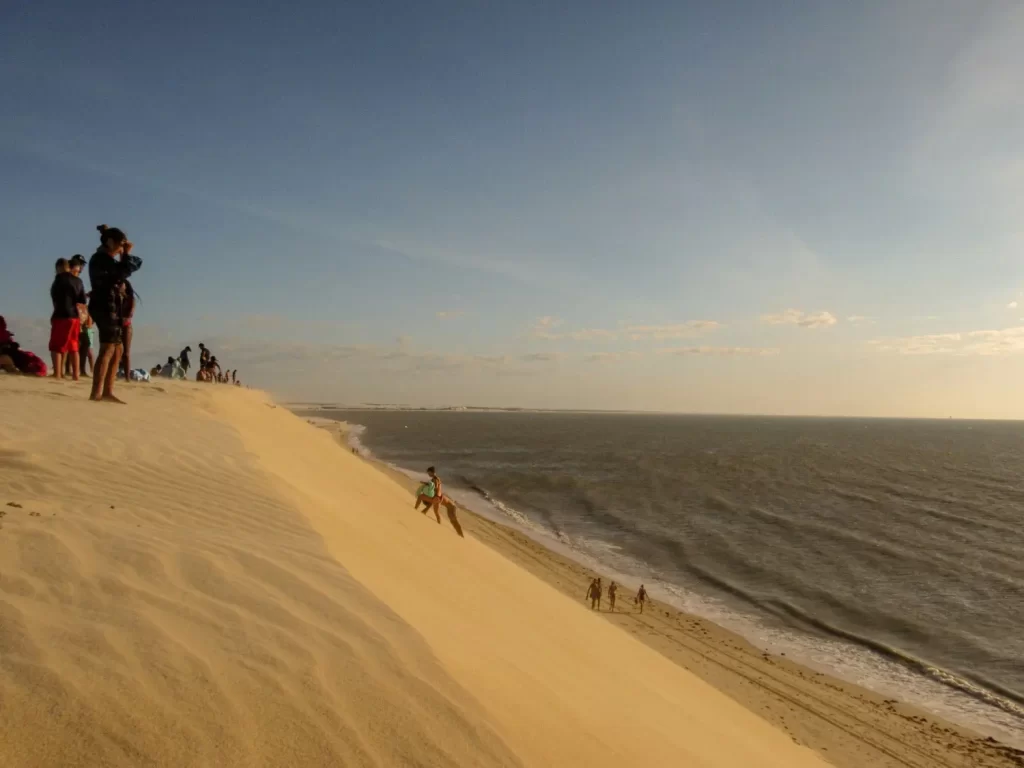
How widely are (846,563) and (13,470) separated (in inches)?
1043

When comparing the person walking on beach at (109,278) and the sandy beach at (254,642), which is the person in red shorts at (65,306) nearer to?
the sandy beach at (254,642)

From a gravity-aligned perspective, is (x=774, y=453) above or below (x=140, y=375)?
below

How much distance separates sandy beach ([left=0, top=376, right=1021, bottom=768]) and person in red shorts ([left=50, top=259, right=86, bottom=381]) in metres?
2.46

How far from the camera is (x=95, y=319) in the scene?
7.68 meters

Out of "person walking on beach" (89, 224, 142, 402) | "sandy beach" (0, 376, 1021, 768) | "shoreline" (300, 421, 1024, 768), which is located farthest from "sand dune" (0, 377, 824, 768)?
"shoreline" (300, 421, 1024, 768)

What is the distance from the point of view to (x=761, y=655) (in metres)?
15.2

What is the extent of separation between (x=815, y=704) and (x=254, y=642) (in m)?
12.9

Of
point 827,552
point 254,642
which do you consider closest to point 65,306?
point 254,642

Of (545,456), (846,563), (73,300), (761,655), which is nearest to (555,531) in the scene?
(846,563)

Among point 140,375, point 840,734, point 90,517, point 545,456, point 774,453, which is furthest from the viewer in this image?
point 774,453

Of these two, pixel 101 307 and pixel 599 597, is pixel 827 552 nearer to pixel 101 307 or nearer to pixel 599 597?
pixel 599 597

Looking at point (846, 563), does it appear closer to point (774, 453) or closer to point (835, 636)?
point (835, 636)

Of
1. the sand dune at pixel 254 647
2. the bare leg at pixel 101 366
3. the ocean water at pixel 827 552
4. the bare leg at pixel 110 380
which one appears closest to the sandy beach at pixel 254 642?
the sand dune at pixel 254 647

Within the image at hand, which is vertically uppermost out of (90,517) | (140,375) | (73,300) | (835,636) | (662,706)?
(73,300)
